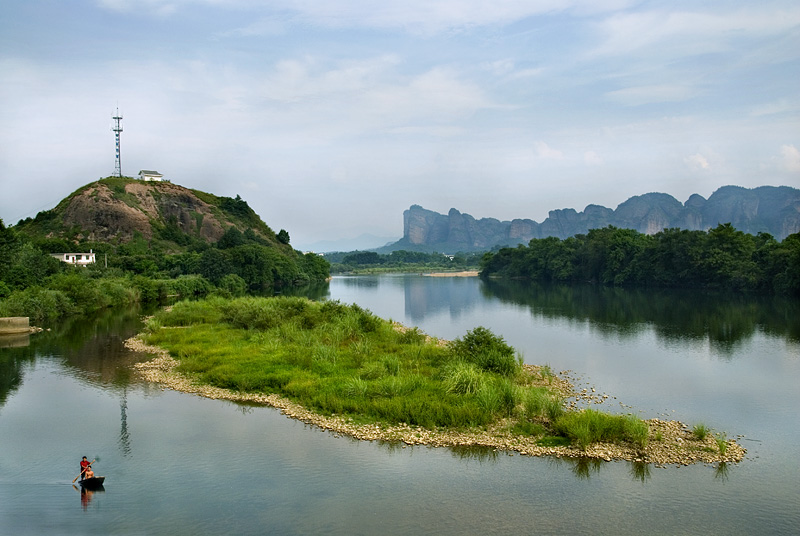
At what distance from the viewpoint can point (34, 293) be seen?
1474 inches

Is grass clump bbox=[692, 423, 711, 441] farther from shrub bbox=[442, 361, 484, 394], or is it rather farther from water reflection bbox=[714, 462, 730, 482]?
Answer: shrub bbox=[442, 361, 484, 394]

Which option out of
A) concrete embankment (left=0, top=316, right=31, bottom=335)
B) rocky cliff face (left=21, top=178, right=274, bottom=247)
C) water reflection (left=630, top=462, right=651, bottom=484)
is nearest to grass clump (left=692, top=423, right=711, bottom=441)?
water reflection (left=630, top=462, right=651, bottom=484)

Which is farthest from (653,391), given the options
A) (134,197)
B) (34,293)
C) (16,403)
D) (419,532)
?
(134,197)

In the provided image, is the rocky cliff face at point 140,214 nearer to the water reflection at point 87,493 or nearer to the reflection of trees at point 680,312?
the reflection of trees at point 680,312

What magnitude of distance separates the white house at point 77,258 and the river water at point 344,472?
150ft

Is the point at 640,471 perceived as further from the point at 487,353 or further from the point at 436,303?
the point at 436,303

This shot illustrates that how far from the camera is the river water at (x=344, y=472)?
422 inches

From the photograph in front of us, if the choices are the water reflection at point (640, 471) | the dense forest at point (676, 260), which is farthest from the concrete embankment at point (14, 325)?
the dense forest at point (676, 260)

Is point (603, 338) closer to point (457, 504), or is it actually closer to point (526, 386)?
point (526, 386)

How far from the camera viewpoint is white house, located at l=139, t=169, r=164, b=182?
355ft

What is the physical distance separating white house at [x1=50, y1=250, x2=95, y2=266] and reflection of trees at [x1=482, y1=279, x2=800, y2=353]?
47.7 metres

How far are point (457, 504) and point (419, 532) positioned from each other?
1321 mm

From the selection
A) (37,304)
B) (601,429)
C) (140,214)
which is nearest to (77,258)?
(140,214)

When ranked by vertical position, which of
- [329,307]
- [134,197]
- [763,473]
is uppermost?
[134,197]
